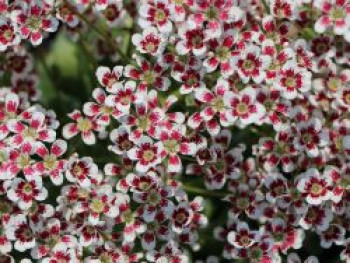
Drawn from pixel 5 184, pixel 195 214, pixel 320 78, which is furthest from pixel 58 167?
pixel 320 78

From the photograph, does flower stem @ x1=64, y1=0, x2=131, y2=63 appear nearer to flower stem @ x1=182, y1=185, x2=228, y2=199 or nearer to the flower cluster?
the flower cluster

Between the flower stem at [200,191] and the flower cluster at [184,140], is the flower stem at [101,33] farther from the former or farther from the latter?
the flower stem at [200,191]

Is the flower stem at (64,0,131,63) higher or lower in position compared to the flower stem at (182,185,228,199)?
higher

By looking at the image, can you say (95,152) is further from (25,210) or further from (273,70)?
(273,70)

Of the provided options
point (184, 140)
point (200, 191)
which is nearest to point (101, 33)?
point (184, 140)

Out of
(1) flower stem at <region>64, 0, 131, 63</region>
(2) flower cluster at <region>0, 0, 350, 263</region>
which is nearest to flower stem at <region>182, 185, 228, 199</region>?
(2) flower cluster at <region>0, 0, 350, 263</region>

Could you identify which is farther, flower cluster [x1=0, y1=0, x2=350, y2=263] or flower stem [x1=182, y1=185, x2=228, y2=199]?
flower stem [x1=182, y1=185, x2=228, y2=199]

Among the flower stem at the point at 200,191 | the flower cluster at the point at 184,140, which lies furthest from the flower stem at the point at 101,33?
the flower stem at the point at 200,191

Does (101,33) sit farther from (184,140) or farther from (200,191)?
(200,191)
